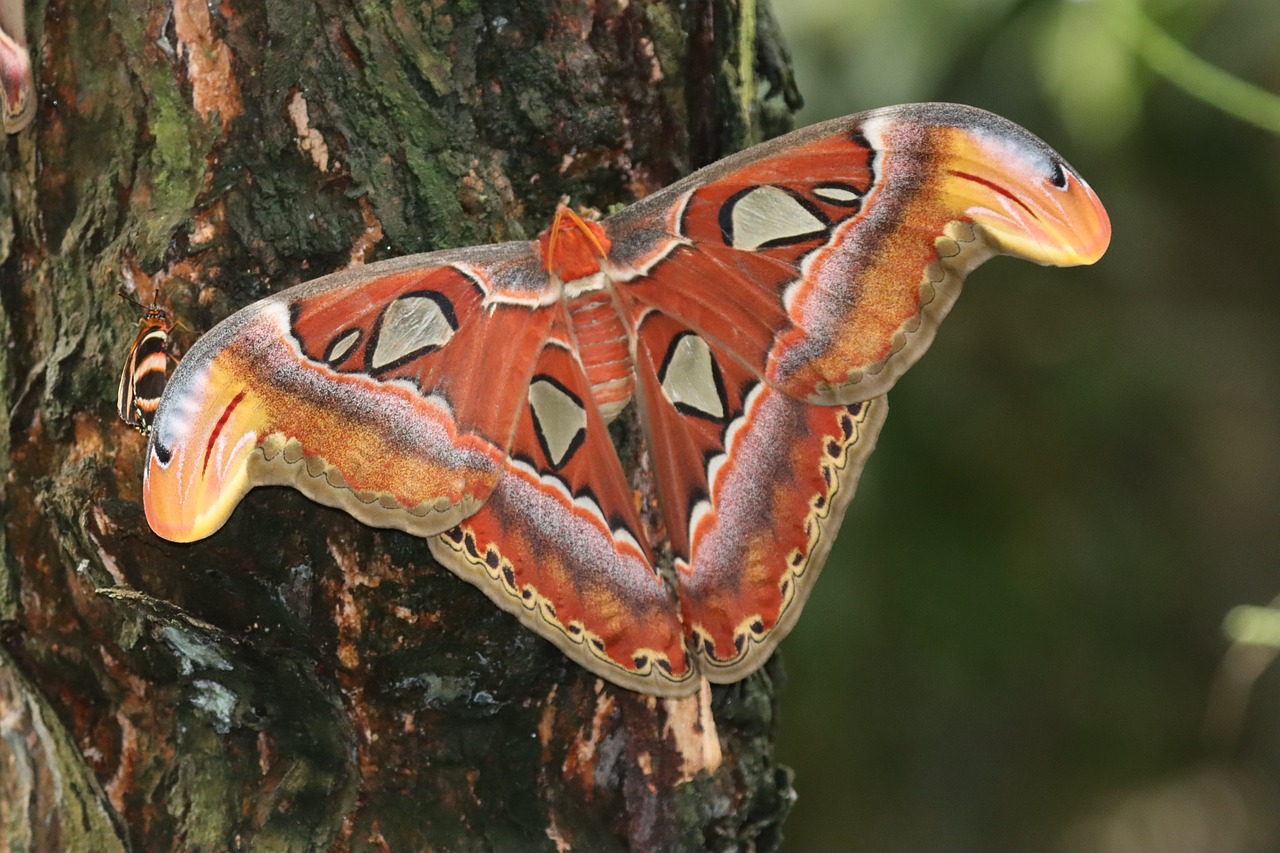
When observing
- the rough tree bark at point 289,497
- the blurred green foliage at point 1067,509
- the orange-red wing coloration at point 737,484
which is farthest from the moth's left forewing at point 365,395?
the blurred green foliage at point 1067,509

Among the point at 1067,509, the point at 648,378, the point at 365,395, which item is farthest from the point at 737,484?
the point at 1067,509

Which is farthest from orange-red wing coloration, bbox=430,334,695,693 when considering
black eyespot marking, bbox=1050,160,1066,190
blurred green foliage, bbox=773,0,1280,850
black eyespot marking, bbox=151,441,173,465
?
blurred green foliage, bbox=773,0,1280,850

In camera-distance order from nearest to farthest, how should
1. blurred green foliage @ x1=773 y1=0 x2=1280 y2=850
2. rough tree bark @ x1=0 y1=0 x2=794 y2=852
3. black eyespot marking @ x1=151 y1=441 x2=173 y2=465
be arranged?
black eyespot marking @ x1=151 y1=441 x2=173 y2=465 → rough tree bark @ x1=0 y1=0 x2=794 y2=852 → blurred green foliage @ x1=773 y1=0 x2=1280 y2=850

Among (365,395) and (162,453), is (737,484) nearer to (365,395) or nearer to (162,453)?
(365,395)

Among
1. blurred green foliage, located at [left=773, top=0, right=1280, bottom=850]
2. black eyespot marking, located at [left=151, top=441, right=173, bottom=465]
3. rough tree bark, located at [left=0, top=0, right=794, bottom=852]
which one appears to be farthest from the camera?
blurred green foliage, located at [left=773, top=0, right=1280, bottom=850]

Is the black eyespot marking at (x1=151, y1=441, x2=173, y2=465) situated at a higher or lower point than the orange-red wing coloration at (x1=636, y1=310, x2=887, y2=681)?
higher

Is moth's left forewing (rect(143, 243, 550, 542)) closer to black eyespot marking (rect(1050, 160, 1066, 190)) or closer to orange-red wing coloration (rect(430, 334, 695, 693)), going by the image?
orange-red wing coloration (rect(430, 334, 695, 693))
